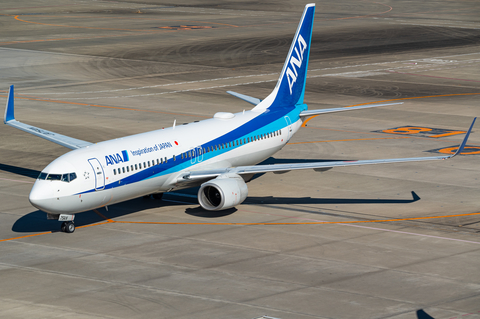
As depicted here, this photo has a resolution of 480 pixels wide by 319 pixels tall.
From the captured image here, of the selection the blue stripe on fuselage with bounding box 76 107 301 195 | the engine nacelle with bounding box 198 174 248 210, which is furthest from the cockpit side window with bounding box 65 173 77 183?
the engine nacelle with bounding box 198 174 248 210

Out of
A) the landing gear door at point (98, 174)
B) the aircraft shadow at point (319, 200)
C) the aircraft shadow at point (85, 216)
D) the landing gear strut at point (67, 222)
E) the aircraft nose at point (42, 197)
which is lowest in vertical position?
the aircraft shadow at point (319, 200)

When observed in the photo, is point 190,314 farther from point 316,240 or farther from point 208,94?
point 208,94

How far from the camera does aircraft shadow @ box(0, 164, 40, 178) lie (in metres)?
46.8

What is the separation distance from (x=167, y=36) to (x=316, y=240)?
8259cm

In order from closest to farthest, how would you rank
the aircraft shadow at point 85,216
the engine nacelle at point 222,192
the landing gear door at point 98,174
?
the landing gear door at point 98,174, the aircraft shadow at point 85,216, the engine nacelle at point 222,192

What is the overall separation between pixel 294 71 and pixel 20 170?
19114mm

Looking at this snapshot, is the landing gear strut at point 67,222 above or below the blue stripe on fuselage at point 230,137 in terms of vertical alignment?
below

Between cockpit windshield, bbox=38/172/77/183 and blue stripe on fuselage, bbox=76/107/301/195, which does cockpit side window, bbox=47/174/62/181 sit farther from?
blue stripe on fuselage, bbox=76/107/301/195

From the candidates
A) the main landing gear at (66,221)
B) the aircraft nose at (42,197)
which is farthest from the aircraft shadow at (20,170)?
the aircraft nose at (42,197)

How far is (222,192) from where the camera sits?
1447 inches

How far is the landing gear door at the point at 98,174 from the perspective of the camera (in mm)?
34750

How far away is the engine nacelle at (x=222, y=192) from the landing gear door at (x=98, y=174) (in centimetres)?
535

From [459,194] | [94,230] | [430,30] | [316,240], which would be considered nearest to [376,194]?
[459,194]

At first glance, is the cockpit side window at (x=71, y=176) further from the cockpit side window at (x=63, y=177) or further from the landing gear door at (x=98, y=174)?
the landing gear door at (x=98, y=174)
